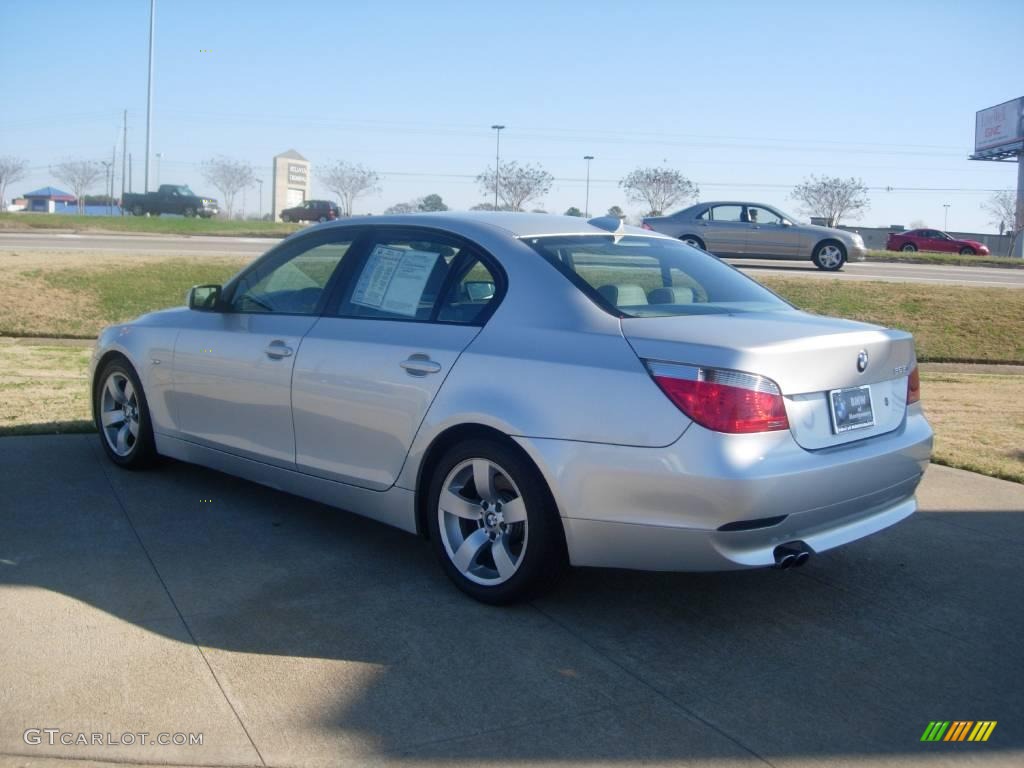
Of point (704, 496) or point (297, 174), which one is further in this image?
point (297, 174)

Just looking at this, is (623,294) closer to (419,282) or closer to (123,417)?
(419,282)

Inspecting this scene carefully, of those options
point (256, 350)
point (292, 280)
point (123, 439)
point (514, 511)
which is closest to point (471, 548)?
point (514, 511)

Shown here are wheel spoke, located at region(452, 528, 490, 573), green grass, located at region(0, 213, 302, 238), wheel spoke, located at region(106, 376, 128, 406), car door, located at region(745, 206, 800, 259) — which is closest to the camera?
wheel spoke, located at region(452, 528, 490, 573)

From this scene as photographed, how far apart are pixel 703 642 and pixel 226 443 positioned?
2768mm

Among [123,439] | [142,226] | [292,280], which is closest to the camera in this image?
[292,280]

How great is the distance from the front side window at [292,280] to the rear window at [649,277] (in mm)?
1233

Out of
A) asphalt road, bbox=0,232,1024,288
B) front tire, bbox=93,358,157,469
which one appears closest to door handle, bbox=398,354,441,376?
front tire, bbox=93,358,157,469

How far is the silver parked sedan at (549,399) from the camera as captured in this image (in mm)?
3812

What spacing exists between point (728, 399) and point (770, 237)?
67.4ft

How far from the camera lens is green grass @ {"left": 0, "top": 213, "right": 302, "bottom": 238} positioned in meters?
34.2

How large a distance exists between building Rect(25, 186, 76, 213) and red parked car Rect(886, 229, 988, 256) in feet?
287

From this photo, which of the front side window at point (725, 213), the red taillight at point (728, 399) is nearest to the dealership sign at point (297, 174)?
the front side window at point (725, 213)

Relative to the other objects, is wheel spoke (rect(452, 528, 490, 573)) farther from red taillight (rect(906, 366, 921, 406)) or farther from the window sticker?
red taillight (rect(906, 366, 921, 406))

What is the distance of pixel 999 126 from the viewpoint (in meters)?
66.8
